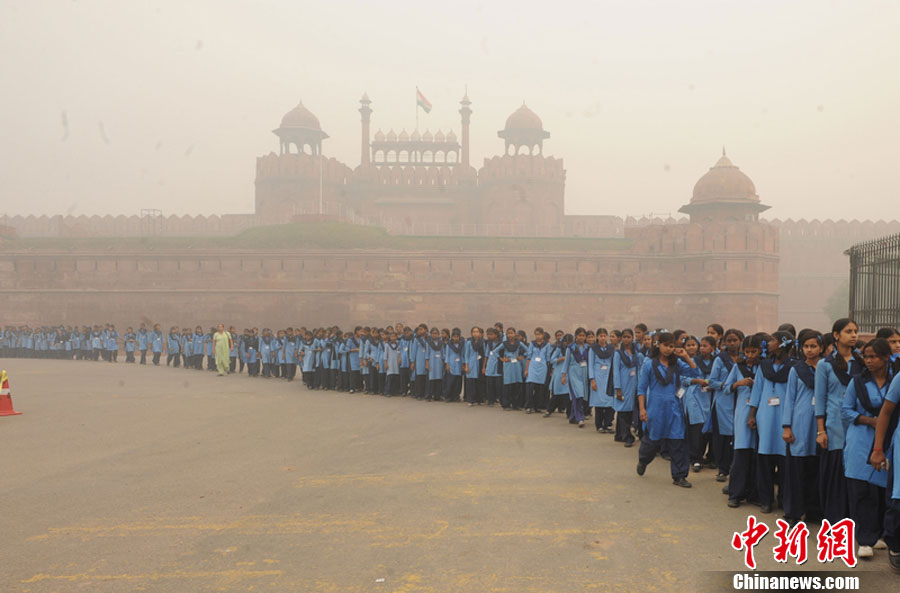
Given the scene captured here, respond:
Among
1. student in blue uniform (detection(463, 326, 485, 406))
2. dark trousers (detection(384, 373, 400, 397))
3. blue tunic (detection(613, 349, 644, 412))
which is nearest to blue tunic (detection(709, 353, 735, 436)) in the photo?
blue tunic (detection(613, 349, 644, 412))

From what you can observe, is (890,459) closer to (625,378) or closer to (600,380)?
(625,378)

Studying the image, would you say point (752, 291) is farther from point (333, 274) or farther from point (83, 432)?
point (83, 432)

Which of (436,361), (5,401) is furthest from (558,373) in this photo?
(5,401)

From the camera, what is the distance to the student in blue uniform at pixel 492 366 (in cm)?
1046

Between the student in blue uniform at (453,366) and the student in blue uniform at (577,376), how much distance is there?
2.42 meters

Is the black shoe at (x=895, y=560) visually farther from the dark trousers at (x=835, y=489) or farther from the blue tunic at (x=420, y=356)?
the blue tunic at (x=420, y=356)

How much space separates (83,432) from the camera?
25.1ft

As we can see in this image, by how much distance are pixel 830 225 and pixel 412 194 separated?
23361 millimetres

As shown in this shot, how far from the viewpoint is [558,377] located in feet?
30.2

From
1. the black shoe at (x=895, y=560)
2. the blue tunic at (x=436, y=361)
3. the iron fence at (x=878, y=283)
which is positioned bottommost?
the black shoe at (x=895, y=560)

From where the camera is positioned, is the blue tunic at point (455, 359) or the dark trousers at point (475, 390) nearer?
the dark trousers at point (475, 390)

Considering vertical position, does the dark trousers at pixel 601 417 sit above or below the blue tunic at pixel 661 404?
below

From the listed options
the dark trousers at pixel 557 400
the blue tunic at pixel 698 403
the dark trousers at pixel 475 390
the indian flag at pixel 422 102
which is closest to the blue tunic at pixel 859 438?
the blue tunic at pixel 698 403

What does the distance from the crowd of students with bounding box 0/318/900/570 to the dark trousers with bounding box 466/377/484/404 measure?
0.07 feet
